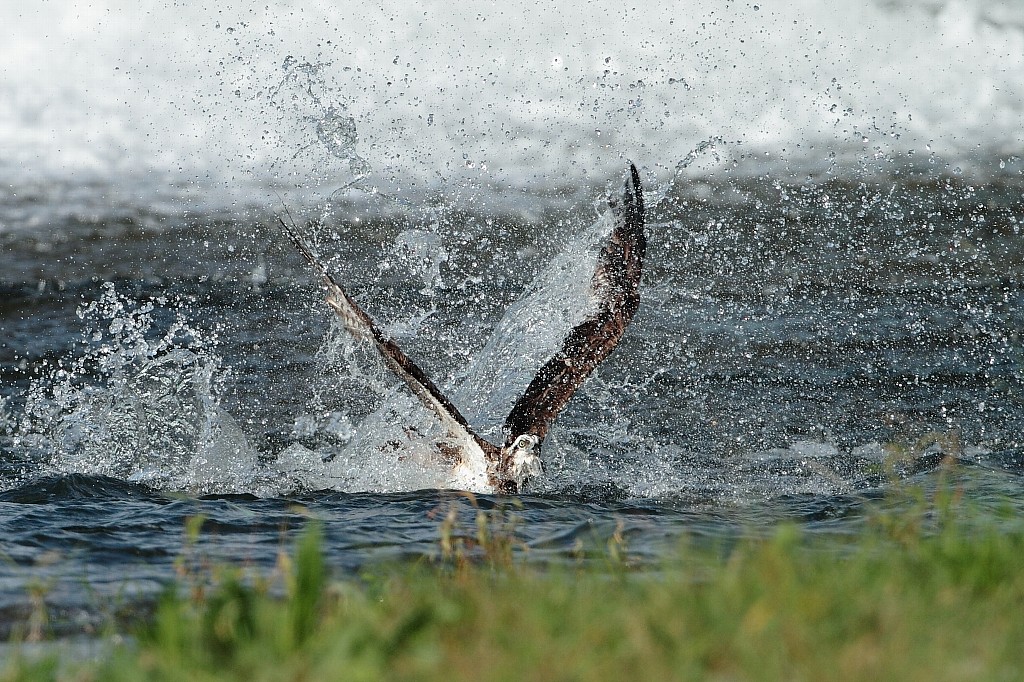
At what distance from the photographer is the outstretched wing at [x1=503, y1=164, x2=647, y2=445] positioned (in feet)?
24.0

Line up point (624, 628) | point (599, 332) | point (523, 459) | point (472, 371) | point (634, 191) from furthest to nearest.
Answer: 1. point (472, 371)
2. point (634, 191)
3. point (599, 332)
4. point (523, 459)
5. point (624, 628)

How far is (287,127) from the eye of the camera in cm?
2512

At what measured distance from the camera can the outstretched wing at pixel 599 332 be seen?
733cm

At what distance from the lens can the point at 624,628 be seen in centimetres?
317

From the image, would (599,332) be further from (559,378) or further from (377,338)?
(377,338)

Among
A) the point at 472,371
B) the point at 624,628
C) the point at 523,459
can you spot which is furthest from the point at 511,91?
the point at 624,628

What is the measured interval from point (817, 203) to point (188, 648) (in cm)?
1592

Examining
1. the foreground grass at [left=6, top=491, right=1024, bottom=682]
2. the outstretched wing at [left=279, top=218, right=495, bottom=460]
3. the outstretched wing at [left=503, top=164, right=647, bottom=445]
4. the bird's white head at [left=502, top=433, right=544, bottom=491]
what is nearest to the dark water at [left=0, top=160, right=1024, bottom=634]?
the bird's white head at [left=502, top=433, right=544, bottom=491]

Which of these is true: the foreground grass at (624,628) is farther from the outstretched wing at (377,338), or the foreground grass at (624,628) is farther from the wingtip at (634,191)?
the wingtip at (634,191)

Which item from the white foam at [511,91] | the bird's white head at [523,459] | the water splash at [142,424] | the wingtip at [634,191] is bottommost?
the bird's white head at [523,459]

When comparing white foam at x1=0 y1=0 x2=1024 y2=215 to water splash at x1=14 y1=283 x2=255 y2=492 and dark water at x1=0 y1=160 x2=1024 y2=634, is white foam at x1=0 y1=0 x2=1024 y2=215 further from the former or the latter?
water splash at x1=14 y1=283 x2=255 y2=492

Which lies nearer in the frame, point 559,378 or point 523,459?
point 523,459

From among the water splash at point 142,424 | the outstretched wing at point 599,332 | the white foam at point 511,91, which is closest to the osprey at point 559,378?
the outstretched wing at point 599,332

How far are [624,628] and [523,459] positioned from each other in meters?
4.01
